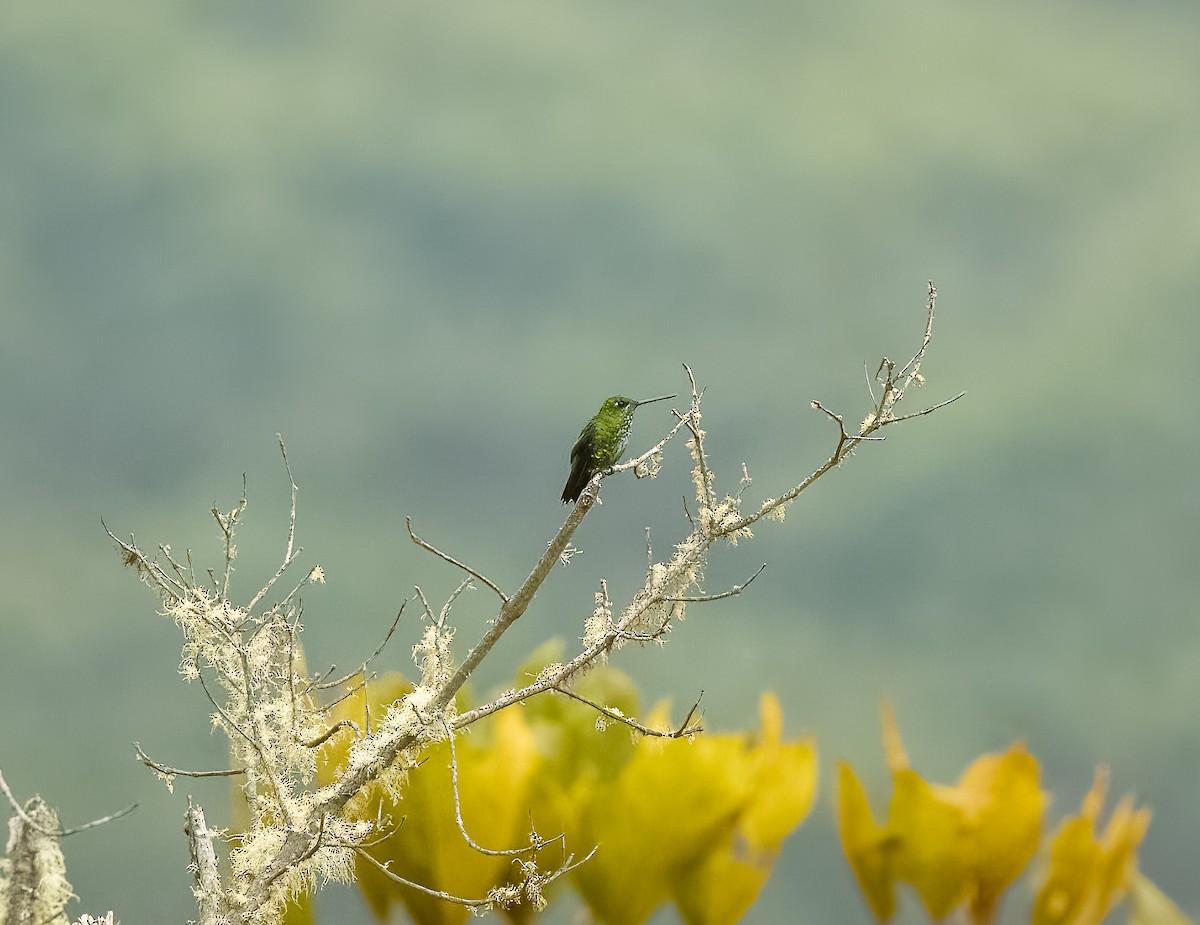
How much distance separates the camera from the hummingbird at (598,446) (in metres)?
2.73

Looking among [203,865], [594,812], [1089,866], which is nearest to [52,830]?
[203,865]

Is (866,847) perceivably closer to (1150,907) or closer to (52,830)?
(1150,907)

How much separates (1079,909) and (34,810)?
334 cm

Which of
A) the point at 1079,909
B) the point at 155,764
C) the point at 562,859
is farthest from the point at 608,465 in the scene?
the point at 1079,909

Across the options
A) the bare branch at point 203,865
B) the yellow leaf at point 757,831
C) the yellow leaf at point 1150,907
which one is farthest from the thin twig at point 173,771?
the yellow leaf at point 1150,907

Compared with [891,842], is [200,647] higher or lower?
higher

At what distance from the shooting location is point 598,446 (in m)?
2.72

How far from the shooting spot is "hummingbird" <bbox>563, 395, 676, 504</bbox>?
273 cm

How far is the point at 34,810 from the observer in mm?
2197

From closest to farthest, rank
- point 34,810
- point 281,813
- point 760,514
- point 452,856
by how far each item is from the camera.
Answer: point 34,810 → point 760,514 → point 281,813 → point 452,856

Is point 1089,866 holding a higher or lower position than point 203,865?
lower

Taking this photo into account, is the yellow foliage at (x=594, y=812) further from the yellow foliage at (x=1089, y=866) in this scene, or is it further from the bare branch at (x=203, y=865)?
the bare branch at (x=203, y=865)

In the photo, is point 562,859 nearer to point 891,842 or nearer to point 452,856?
point 452,856

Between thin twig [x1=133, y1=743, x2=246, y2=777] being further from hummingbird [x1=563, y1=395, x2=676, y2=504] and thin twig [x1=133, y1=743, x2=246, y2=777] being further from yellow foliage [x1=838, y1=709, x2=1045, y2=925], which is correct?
yellow foliage [x1=838, y1=709, x2=1045, y2=925]
